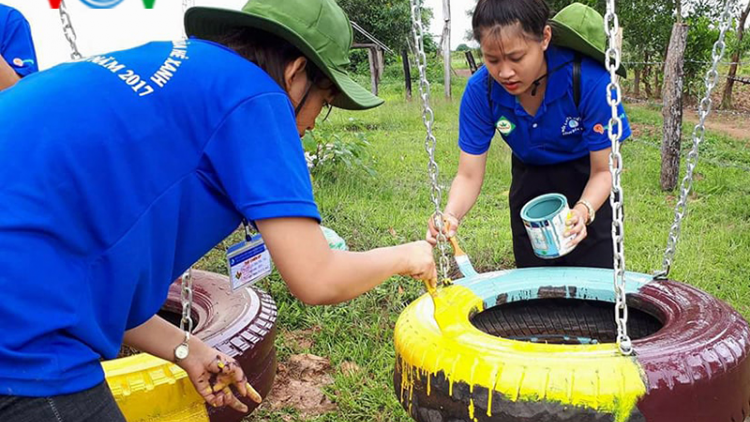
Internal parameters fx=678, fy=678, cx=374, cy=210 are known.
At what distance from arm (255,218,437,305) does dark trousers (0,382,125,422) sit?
354mm

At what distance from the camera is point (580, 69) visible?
85.4 inches

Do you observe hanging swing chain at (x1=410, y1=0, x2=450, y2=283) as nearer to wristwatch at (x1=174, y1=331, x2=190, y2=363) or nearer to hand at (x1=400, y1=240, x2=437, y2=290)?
hand at (x1=400, y1=240, x2=437, y2=290)

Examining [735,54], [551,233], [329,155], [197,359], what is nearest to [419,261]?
[197,359]

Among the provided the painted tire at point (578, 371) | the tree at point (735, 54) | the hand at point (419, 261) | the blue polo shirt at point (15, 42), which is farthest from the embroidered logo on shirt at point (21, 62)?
the tree at point (735, 54)

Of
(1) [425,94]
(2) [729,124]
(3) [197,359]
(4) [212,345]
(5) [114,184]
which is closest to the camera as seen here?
(5) [114,184]

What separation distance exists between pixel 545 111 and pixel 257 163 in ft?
4.64

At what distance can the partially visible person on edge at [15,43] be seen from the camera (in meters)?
2.48

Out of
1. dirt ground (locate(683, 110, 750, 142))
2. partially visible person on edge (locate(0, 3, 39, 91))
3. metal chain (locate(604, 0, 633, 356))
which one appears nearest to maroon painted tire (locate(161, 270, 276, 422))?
partially visible person on edge (locate(0, 3, 39, 91))

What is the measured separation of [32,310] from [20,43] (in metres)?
1.90

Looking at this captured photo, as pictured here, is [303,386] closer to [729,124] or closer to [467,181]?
[467,181]

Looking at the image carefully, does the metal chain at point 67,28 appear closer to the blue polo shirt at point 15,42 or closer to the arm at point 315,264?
the blue polo shirt at point 15,42

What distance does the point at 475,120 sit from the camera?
2.38 meters

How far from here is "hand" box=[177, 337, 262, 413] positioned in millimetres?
1485

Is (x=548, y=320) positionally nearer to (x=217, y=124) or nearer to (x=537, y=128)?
(x=537, y=128)
